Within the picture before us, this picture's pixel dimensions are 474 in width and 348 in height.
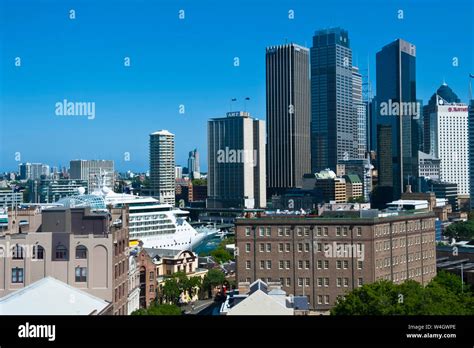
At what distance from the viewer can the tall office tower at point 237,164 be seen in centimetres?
4931

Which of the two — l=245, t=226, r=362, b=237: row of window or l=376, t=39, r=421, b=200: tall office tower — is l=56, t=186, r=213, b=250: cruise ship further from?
l=376, t=39, r=421, b=200: tall office tower

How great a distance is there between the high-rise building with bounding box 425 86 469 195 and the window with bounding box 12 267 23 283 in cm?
4664

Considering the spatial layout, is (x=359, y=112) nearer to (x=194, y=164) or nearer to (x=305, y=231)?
(x=194, y=164)

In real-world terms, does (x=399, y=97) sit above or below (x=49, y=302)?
above

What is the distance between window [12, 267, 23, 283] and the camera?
7.98m

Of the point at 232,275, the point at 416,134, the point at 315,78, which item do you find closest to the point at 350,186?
the point at 416,134

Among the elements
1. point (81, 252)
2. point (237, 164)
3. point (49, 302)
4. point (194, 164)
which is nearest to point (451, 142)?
point (237, 164)

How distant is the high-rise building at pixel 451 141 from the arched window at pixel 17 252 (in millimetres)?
46531

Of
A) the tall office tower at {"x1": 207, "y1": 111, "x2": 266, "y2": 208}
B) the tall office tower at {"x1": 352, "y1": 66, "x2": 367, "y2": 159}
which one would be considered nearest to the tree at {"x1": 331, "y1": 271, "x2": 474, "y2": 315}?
the tall office tower at {"x1": 207, "y1": 111, "x2": 266, "y2": 208}

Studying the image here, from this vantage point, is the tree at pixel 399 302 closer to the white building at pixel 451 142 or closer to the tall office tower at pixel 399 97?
the tall office tower at pixel 399 97

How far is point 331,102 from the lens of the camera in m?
63.6

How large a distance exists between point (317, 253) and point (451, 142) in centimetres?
4271

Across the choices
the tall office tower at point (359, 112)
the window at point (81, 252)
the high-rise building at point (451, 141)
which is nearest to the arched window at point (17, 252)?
the window at point (81, 252)
